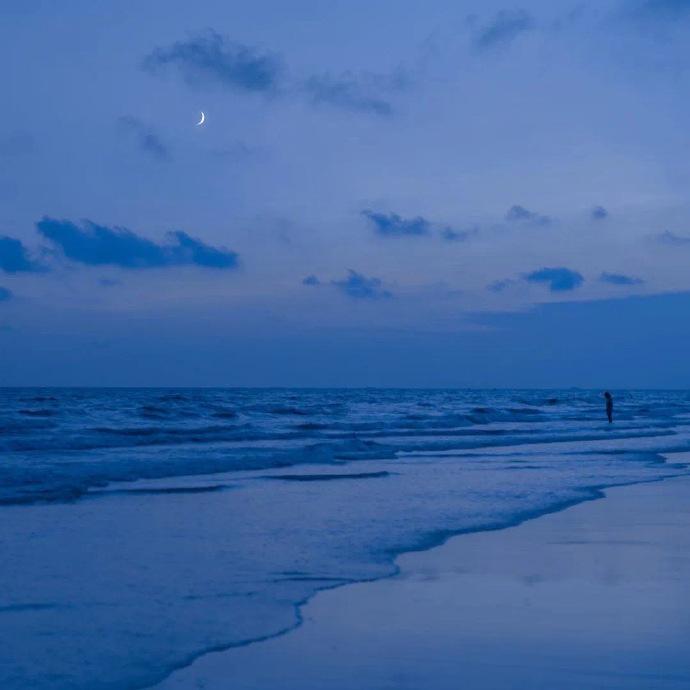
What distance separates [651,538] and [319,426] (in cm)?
3339

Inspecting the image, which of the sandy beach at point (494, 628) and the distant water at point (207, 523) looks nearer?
the sandy beach at point (494, 628)

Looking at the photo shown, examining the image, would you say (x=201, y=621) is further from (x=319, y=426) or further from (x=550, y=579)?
(x=319, y=426)

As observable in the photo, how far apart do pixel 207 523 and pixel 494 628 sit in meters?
6.23

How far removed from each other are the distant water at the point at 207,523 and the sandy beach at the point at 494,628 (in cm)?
44

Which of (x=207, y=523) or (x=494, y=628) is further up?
(x=207, y=523)

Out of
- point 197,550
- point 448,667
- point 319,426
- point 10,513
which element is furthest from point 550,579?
point 319,426

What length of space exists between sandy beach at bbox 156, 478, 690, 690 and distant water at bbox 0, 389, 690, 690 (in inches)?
17.2

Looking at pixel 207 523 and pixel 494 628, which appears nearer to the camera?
pixel 494 628

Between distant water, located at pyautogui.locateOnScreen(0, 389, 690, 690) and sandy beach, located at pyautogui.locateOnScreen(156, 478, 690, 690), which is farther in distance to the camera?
distant water, located at pyautogui.locateOnScreen(0, 389, 690, 690)

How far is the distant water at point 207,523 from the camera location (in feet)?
23.9

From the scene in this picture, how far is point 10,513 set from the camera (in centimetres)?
1377

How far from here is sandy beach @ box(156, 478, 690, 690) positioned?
626cm

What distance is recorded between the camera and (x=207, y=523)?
42.3 ft

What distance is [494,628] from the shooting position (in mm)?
7398
